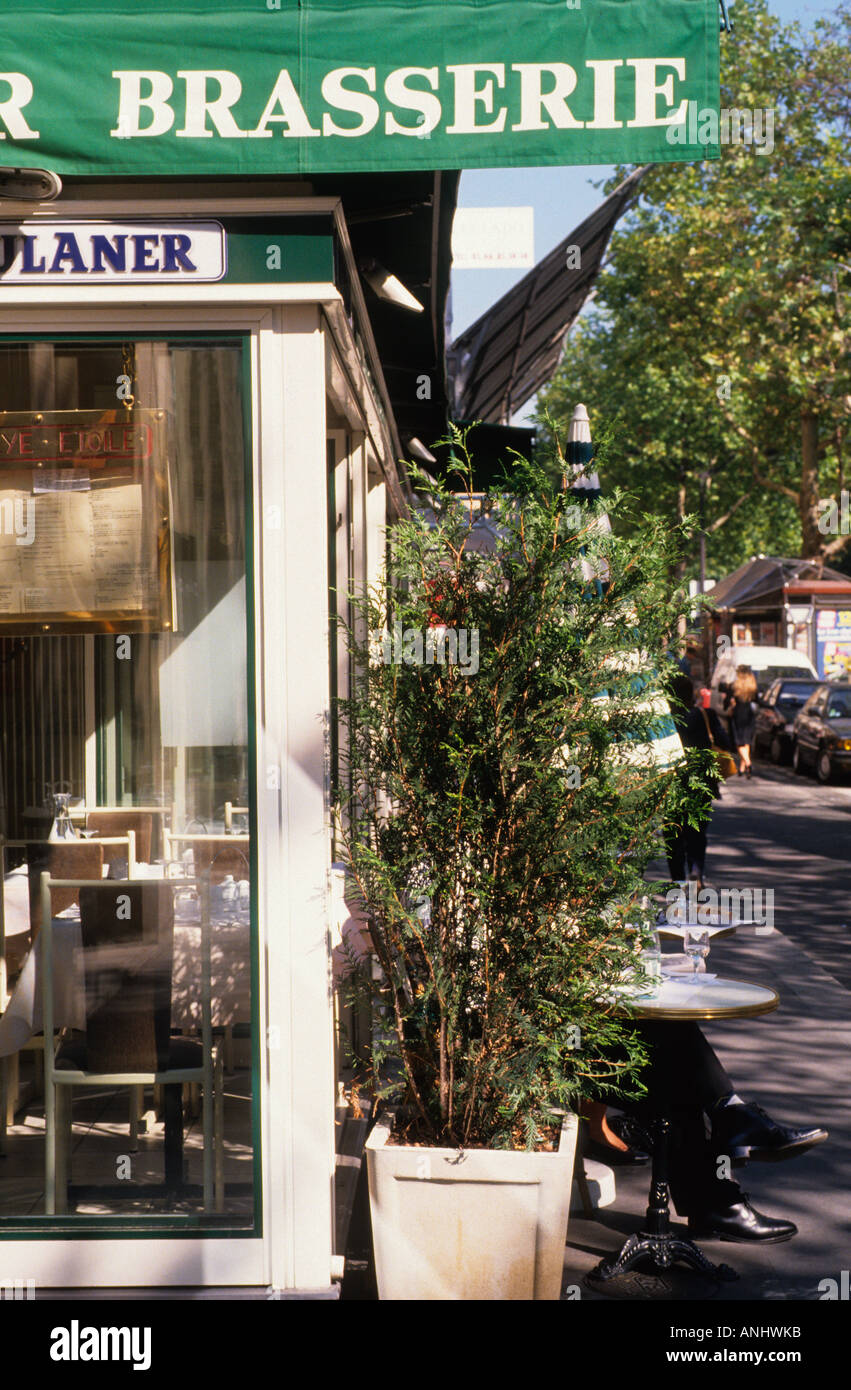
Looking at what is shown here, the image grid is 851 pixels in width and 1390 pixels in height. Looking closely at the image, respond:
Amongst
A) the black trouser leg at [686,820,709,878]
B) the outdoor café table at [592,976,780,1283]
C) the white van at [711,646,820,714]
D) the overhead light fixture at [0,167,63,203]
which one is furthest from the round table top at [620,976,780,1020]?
the white van at [711,646,820,714]

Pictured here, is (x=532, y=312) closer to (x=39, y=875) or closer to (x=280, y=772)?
(x=39, y=875)

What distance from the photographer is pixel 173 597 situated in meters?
4.46

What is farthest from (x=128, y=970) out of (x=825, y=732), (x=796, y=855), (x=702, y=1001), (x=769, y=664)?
(x=769, y=664)

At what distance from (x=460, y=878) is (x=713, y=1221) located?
1.71 meters

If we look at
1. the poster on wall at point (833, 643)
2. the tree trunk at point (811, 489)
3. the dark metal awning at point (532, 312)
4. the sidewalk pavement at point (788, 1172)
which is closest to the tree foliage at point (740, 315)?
the tree trunk at point (811, 489)

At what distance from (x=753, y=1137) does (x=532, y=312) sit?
10.3 metres

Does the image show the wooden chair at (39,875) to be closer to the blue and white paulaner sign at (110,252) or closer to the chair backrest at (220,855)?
the chair backrest at (220,855)

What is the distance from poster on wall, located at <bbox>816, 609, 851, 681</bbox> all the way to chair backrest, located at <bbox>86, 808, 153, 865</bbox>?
31230 millimetres

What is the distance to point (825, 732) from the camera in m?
22.4

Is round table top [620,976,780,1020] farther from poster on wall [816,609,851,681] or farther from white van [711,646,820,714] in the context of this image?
poster on wall [816,609,851,681]

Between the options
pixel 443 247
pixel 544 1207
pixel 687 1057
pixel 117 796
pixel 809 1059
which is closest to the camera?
pixel 544 1207

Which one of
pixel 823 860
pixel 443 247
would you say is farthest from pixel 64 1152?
pixel 823 860

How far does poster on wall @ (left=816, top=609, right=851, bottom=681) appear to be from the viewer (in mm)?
35250
